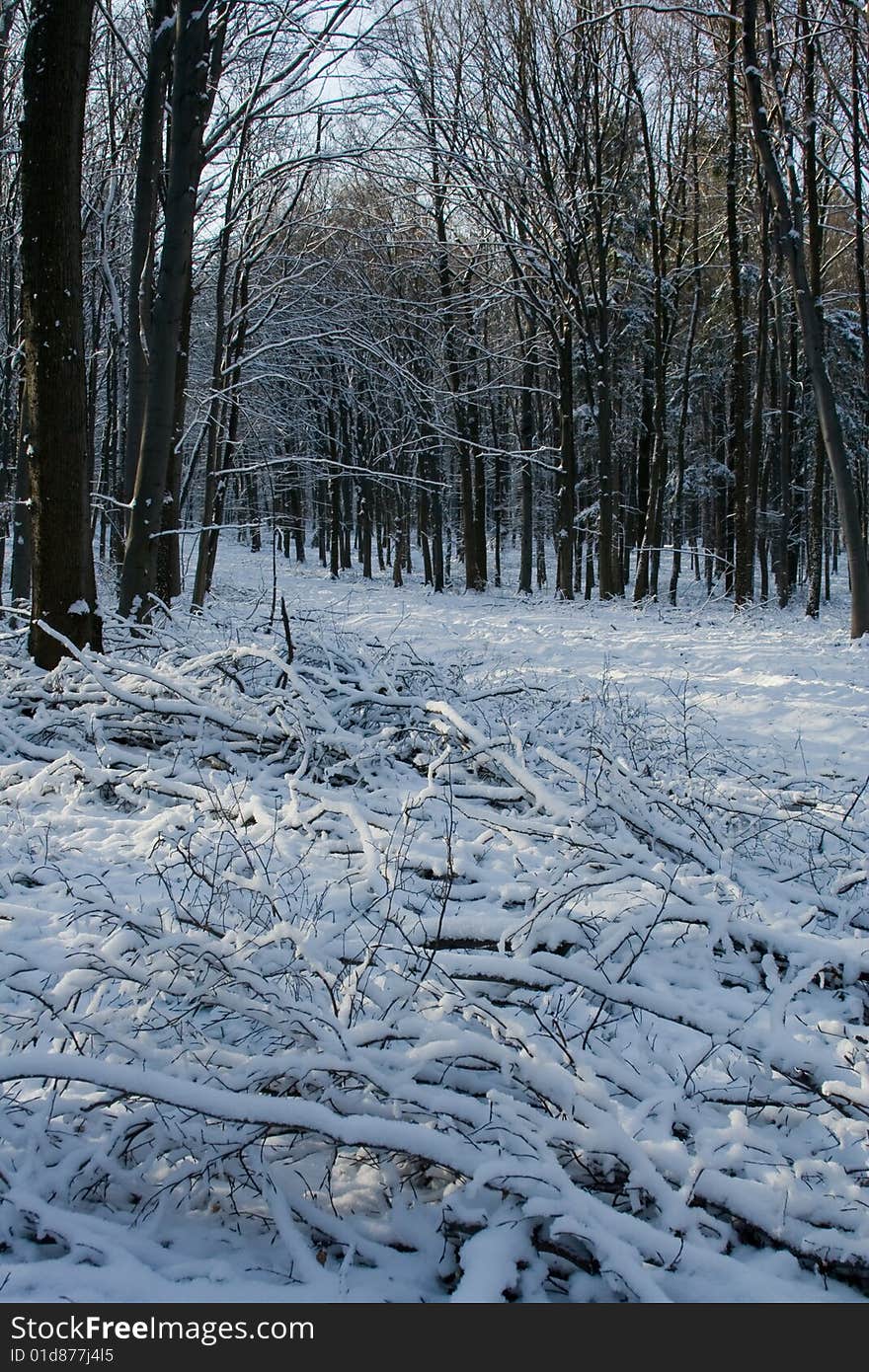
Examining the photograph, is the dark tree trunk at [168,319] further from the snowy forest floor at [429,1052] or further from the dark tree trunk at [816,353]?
the dark tree trunk at [816,353]

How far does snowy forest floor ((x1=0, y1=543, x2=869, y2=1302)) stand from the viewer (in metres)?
1.87

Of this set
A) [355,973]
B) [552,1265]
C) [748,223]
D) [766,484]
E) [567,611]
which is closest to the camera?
[552,1265]

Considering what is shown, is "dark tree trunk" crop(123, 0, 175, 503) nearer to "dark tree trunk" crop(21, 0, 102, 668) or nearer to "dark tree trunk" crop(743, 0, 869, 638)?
"dark tree trunk" crop(21, 0, 102, 668)

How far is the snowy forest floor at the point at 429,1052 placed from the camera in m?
1.87

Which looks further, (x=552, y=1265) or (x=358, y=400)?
(x=358, y=400)

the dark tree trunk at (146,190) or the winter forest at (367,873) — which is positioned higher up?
the dark tree trunk at (146,190)

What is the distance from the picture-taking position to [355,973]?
2.42m

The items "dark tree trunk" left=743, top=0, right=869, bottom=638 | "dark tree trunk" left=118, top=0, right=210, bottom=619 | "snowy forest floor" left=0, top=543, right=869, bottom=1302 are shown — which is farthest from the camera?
"dark tree trunk" left=743, top=0, right=869, bottom=638

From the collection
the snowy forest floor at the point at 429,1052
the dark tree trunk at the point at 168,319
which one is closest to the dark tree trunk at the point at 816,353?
the dark tree trunk at the point at 168,319

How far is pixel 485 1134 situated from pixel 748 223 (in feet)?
78.8

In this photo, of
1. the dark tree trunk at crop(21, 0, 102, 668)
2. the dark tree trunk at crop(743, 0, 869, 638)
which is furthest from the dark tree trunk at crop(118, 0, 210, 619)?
the dark tree trunk at crop(743, 0, 869, 638)
